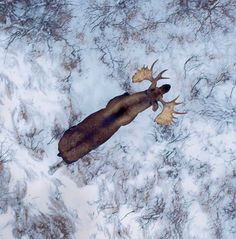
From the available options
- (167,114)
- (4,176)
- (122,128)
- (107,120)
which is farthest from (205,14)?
(4,176)

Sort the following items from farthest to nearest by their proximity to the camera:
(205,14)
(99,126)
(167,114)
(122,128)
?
(205,14) < (122,128) < (167,114) < (99,126)

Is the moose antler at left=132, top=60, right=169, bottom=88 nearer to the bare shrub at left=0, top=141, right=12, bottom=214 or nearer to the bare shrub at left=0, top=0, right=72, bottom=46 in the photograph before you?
the bare shrub at left=0, top=0, right=72, bottom=46

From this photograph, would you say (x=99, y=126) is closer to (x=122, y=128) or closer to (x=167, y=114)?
(x=122, y=128)

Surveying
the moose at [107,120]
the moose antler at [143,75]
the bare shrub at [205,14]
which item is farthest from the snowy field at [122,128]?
the moose at [107,120]

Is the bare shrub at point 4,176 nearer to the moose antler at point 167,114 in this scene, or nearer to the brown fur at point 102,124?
the brown fur at point 102,124

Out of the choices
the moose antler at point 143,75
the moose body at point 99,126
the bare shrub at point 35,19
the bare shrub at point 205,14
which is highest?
the bare shrub at point 35,19

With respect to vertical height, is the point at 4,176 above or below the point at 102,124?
below
